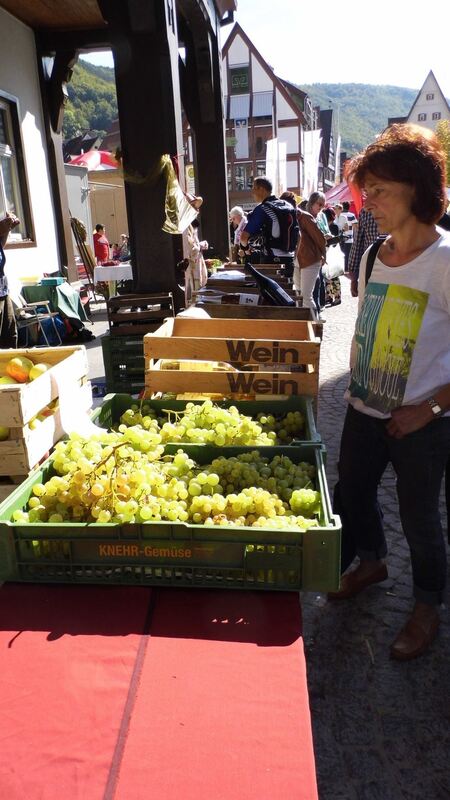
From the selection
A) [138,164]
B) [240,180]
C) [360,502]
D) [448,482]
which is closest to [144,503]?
[360,502]

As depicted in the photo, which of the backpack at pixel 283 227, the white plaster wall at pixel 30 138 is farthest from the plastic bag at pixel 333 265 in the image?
the white plaster wall at pixel 30 138

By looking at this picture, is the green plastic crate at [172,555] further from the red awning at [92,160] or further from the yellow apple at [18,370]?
the red awning at [92,160]

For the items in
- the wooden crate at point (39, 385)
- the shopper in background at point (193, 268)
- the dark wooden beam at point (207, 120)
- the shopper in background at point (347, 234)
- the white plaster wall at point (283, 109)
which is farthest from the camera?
the white plaster wall at point (283, 109)

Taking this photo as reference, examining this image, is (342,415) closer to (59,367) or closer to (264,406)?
(264,406)

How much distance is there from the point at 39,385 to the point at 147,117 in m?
3.90

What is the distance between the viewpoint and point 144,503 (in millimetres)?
1775

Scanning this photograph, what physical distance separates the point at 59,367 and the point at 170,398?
0.58 meters

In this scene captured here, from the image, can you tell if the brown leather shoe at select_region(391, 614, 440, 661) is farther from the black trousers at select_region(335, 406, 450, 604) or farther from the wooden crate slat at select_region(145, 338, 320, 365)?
the wooden crate slat at select_region(145, 338, 320, 365)

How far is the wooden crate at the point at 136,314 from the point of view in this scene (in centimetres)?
556

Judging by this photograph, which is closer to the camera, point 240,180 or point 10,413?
point 10,413

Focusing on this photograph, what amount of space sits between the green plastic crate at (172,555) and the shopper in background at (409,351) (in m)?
0.74

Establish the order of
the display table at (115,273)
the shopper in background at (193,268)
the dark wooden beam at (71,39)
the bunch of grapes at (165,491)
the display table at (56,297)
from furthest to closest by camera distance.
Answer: the display table at (115,273), the dark wooden beam at (71,39), the display table at (56,297), the shopper in background at (193,268), the bunch of grapes at (165,491)

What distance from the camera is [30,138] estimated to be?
1015 cm

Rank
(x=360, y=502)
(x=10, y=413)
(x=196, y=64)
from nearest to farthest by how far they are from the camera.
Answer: (x=10, y=413), (x=360, y=502), (x=196, y=64)
